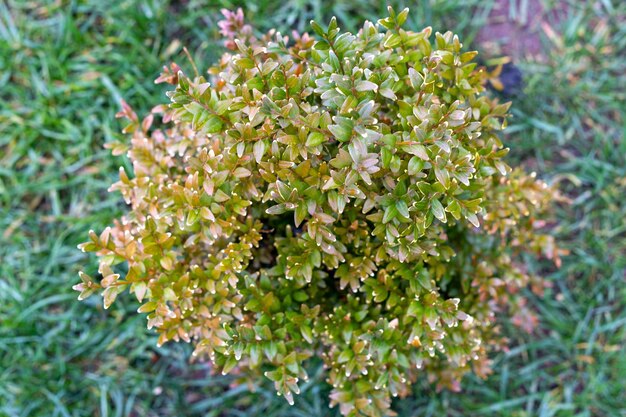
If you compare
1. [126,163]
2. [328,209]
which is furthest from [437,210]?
[126,163]

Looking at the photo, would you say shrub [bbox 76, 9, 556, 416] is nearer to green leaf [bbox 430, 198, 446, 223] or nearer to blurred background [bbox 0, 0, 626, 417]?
green leaf [bbox 430, 198, 446, 223]

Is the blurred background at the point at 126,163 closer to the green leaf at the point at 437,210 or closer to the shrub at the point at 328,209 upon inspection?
the shrub at the point at 328,209

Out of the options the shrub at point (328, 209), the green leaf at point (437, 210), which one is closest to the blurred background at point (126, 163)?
the shrub at point (328, 209)

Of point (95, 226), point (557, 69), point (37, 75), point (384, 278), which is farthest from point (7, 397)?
point (557, 69)

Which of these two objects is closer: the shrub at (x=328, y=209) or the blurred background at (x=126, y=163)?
the shrub at (x=328, y=209)

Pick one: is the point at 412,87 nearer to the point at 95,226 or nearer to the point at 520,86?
the point at 520,86

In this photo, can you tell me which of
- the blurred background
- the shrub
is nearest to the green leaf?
the shrub

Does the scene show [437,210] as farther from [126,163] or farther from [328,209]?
[126,163]
